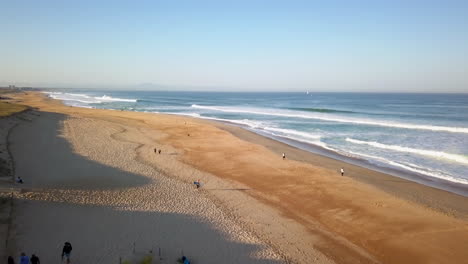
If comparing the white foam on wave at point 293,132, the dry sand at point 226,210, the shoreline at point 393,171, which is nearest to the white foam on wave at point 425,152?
the white foam on wave at point 293,132

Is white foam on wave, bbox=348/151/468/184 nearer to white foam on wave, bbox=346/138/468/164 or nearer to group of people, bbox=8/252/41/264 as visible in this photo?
white foam on wave, bbox=346/138/468/164

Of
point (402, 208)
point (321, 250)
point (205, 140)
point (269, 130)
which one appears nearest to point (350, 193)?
point (402, 208)

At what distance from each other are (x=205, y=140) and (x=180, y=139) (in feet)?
8.05

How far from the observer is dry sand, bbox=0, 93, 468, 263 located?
10.1m

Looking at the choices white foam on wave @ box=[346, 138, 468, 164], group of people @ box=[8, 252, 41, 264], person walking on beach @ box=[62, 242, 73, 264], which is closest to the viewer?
group of people @ box=[8, 252, 41, 264]

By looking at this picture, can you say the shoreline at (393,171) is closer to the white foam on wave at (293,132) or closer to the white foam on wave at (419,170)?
the white foam on wave at (419,170)

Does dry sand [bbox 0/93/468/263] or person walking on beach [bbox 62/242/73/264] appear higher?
person walking on beach [bbox 62/242/73/264]

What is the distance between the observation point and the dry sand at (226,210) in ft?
33.2

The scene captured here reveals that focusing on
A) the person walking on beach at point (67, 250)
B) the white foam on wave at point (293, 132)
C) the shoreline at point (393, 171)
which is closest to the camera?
the person walking on beach at point (67, 250)

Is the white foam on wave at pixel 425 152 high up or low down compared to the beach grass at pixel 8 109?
down

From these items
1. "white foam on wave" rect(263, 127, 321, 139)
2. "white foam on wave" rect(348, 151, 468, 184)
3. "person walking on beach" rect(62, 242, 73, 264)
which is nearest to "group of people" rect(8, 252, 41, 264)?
"person walking on beach" rect(62, 242, 73, 264)

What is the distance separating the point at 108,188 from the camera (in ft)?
48.2

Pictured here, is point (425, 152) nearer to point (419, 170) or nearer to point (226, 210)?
point (419, 170)

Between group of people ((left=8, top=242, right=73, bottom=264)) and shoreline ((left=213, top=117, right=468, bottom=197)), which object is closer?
group of people ((left=8, top=242, right=73, bottom=264))
